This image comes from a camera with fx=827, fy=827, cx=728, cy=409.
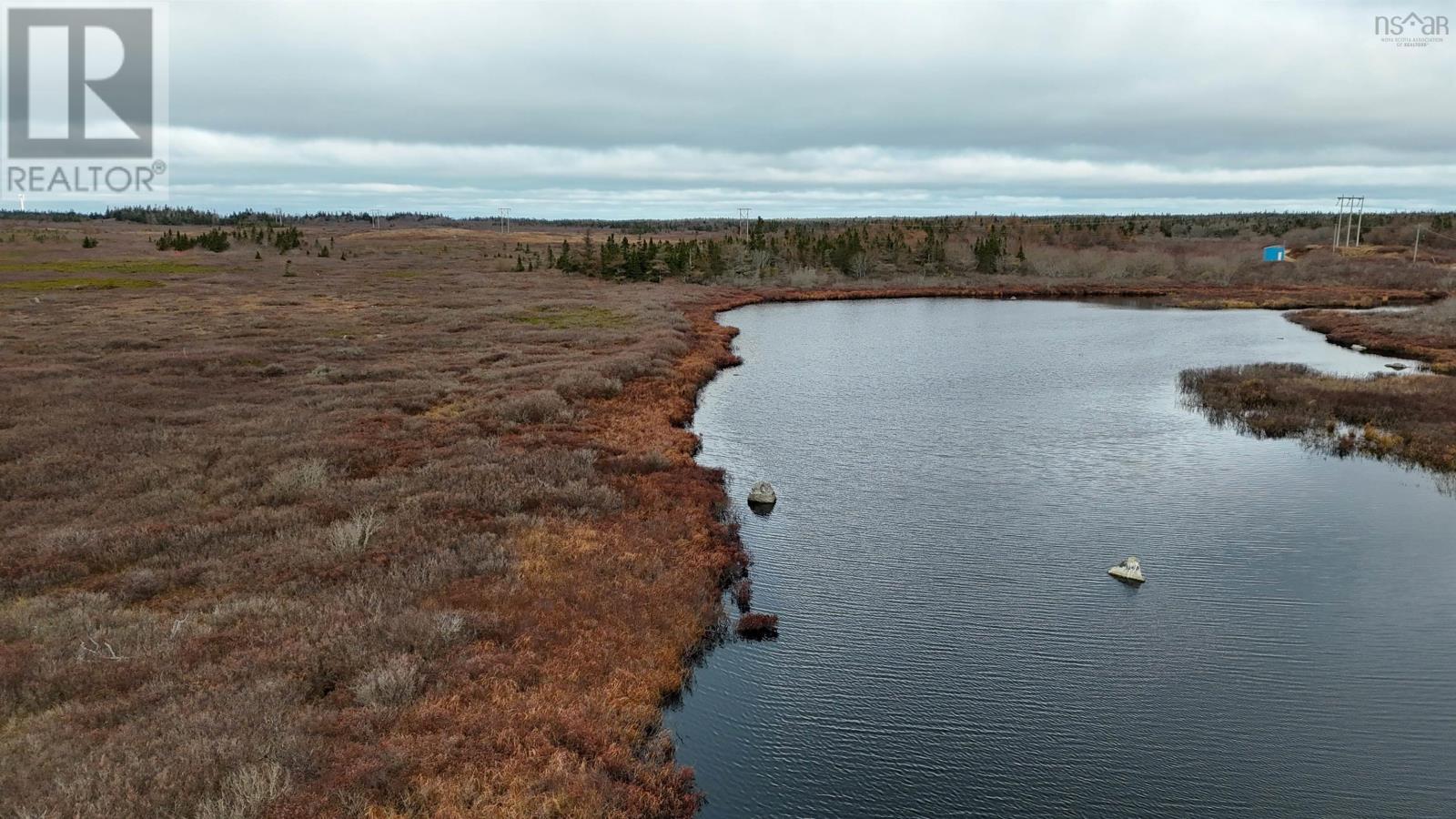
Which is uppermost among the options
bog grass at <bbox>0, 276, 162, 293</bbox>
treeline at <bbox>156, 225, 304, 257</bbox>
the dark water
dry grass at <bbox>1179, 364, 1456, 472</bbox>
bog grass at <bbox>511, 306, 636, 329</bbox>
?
treeline at <bbox>156, 225, 304, 257</bbox>

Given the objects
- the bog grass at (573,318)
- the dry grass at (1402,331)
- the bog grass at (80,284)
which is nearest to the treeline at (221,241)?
the bog grass at (80,284)

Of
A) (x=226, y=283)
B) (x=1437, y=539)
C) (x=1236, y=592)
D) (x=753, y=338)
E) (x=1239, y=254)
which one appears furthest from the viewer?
(x=1239, y=254)

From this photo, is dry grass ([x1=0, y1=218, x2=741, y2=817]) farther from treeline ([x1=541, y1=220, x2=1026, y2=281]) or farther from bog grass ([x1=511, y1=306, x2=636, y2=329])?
treeline ([x1=541, y1=220, x2=1026, y2=281])

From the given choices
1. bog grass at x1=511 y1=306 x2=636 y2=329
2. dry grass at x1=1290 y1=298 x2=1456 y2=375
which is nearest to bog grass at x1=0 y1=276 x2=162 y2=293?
bog grass at x1=511 y1=306 x2=636 y2=329

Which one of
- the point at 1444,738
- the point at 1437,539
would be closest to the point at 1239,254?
the point at 1437,539

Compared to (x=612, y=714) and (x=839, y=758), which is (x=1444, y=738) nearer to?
(x=839, y=758)
